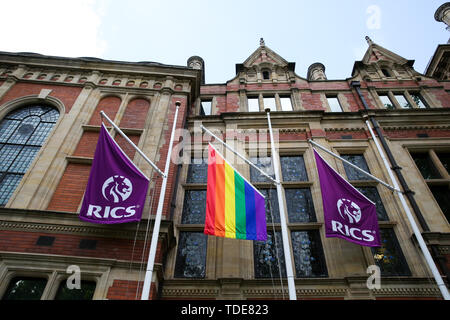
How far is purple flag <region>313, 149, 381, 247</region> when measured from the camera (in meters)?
7.42

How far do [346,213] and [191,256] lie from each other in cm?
518

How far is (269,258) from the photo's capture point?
887cm

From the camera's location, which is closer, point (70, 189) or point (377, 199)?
point (70, 189)

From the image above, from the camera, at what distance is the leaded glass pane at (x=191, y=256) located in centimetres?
862

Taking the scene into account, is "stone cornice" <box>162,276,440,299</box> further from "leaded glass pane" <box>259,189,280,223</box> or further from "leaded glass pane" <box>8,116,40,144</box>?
"leaded glass pane" <box>8,116,40,144</box>

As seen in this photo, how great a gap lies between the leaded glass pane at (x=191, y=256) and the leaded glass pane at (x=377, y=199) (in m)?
6.52

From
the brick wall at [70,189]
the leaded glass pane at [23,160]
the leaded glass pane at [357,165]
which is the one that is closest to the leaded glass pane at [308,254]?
the leaded glass pane at [357,165]

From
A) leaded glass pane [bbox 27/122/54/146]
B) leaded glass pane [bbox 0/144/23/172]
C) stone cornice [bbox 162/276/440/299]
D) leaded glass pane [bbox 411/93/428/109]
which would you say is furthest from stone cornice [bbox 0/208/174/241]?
leaded glass pane [bbox 411/93/428/109]

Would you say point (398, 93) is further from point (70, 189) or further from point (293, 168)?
point (70, 189)

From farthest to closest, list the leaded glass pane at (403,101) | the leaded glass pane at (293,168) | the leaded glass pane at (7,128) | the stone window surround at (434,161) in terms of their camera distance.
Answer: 1. the leaded glass pane at (403,101)
2. the leaded glass pane at (293,168)
3. the leaded glass pane at (7,128)
4. the stone window surround at (434,161)

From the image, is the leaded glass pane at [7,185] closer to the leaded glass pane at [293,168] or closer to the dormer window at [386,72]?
the leaded glass pane at [293,168]

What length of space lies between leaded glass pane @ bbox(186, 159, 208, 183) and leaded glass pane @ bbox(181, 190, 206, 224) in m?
0.61

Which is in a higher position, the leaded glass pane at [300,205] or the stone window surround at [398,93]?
the stone window surround at [398,93]

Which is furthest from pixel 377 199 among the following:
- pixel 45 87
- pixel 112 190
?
pixel 45 87
